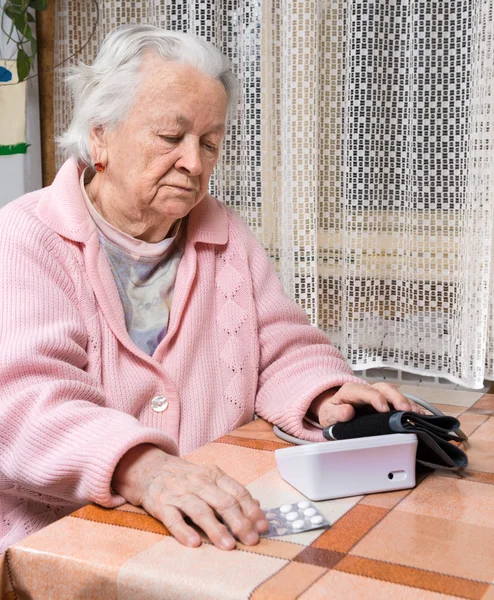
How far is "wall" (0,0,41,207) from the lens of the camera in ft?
7.52

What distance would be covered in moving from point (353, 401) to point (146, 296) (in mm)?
435

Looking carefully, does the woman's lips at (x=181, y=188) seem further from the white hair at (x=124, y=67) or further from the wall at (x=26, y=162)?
the wall at (x=26, y=162)

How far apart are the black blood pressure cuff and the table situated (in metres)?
0.06

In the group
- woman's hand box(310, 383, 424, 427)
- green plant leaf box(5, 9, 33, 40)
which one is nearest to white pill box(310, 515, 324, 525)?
woman's hand box(310, 383, 424, 427)

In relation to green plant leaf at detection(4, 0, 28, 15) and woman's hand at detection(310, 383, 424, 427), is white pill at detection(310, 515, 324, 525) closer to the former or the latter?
woman's hand at detection(310, 383, 424, 427)

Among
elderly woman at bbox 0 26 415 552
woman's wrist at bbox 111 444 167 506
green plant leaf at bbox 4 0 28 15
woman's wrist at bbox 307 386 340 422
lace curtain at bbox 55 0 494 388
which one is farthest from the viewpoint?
A: green plant leaf at bbox 4 0 28 15

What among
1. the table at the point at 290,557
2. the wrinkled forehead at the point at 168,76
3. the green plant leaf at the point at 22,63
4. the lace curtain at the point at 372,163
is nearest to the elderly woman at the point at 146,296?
the wrinkled forehead at the point at 168,76

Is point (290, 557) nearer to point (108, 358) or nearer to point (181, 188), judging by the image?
point (108, 358)

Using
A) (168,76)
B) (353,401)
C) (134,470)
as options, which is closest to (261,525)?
(134,470)

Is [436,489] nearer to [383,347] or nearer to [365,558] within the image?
[365,558]

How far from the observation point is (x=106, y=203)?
1463mm

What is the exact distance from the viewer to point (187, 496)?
36.0 inches

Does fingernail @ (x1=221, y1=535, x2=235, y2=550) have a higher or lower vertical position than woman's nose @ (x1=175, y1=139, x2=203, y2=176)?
lower

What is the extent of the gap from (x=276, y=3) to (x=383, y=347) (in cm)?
96
